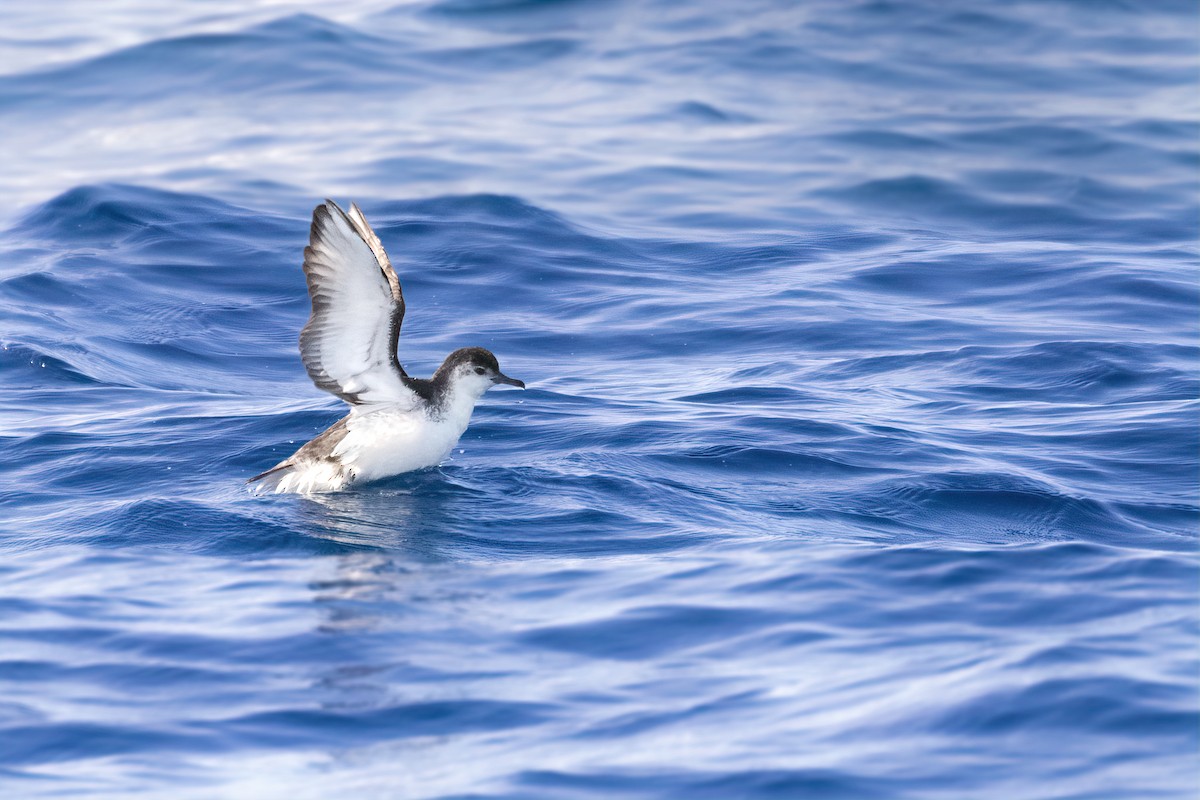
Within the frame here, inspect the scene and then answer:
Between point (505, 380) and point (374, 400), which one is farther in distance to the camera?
point (505, 380)

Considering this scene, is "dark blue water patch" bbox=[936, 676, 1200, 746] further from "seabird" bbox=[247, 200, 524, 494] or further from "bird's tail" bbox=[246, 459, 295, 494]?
"bird's tail" bbox=[246, 459, 295, 494]

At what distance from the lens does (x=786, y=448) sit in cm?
1069

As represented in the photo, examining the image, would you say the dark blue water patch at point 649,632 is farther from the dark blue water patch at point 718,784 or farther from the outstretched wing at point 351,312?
the outstretched wing at point 351,312

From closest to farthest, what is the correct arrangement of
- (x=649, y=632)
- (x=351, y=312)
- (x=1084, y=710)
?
(x=1084, y=710) < (x=649, y=632) < (x=351, y=312)

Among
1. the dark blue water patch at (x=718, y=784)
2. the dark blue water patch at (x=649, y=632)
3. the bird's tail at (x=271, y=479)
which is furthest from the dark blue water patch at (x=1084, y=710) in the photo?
the bird's tail at (x=271, y=479)

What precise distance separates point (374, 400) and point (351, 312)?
0.93 meters

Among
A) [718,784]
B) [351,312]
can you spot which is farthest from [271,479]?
[718,784]

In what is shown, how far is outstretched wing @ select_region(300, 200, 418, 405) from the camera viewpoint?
8.50 metres

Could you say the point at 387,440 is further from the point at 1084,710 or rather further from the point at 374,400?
the point at 1084,710

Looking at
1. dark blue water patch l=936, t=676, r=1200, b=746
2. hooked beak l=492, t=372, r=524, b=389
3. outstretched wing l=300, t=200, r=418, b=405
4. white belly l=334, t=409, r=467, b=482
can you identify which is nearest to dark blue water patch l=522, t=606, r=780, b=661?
dark blue water patch l=936, t=676, r=1200, b=746

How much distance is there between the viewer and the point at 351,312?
9.09 metres

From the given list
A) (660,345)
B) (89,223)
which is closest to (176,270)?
(89,223)

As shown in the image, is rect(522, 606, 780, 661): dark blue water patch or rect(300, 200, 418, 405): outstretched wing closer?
rect(522, 606, 780, 661): dark blue water patch

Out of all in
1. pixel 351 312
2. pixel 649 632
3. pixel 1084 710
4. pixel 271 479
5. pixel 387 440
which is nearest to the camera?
pixel 1084 710
